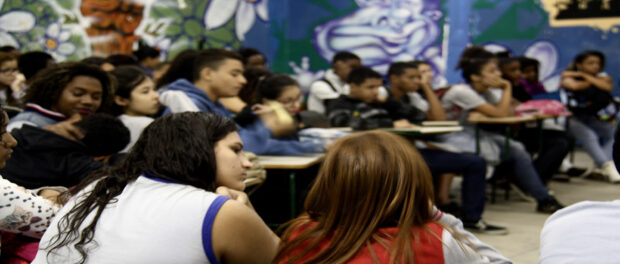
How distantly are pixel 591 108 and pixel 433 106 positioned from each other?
209cm

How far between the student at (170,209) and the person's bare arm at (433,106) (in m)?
4.10

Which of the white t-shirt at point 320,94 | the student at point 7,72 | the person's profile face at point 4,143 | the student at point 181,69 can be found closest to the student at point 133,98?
the student at point 181,69

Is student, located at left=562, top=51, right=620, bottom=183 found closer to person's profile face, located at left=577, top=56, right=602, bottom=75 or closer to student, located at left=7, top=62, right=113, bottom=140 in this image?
person's profile face, located at left=577, top=56, right=602, bottom=75

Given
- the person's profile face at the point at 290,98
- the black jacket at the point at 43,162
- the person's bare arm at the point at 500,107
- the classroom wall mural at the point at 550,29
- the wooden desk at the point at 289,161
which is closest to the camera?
the black jacket at the point at 43,162

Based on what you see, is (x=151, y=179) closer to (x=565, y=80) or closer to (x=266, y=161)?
(x=266, y=161)

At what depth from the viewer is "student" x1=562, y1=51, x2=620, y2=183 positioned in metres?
6.29

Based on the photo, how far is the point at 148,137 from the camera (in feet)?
5.21

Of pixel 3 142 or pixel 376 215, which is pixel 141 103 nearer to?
pixel 3 142

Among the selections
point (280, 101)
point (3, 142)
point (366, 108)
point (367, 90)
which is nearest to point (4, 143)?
point (3, 142)

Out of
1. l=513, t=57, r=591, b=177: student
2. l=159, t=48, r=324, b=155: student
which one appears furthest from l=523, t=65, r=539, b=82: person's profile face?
l=159, t=48, r=324, b=155: student

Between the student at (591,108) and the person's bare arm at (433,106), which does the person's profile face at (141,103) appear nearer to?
the person's bare arm at (433,106)

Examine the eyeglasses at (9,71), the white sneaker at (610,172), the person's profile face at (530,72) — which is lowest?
the white sneaker at (610,172)

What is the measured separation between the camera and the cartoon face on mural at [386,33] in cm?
893

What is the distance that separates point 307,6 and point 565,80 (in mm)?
4318
